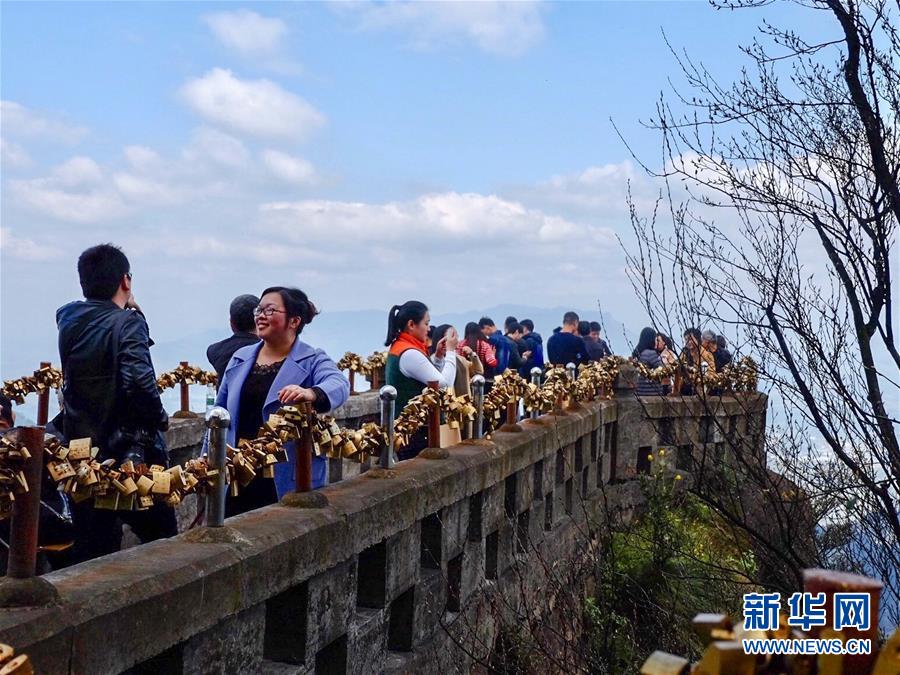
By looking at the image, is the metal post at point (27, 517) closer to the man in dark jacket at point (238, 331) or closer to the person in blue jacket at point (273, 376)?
the person in blue jacket at point (273, 376)

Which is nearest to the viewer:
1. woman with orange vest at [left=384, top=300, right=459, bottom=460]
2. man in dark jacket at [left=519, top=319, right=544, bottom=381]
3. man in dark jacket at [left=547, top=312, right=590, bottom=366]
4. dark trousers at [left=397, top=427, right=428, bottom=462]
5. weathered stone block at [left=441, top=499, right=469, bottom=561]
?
weathered stone block at [left=441, top=499, right=469, bottom=561]

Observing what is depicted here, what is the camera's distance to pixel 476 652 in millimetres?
7141

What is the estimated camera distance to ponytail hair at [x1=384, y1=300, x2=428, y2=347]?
303 inches

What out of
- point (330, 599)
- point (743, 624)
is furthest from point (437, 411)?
point (743, 624)

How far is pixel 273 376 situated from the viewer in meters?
5.66

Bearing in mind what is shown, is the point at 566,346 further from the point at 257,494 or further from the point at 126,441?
the point at 126,441

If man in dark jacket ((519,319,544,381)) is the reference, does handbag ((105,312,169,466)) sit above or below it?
below

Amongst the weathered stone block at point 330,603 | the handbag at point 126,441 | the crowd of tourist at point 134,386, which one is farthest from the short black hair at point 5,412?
the weathered stone block at point 330,603

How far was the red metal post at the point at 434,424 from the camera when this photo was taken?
267 inches

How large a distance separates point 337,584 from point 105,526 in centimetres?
113

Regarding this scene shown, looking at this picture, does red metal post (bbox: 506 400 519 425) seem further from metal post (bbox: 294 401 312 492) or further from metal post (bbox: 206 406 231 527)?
metal post (bbox: 206 406 231 527)

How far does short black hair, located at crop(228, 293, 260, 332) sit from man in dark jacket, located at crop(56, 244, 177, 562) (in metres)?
1.46

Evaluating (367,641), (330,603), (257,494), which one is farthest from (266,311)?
(367,641)

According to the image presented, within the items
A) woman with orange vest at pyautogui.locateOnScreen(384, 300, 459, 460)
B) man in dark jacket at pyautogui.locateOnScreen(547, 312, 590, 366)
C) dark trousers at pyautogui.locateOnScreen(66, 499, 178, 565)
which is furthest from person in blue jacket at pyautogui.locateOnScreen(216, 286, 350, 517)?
man in dark jacket at pyautogui.locateOnScreen(547, 312, 590, 366)
